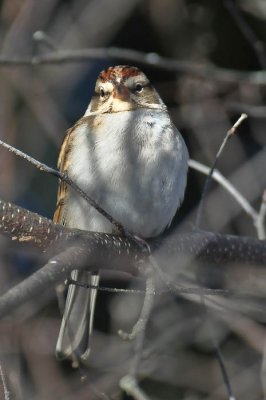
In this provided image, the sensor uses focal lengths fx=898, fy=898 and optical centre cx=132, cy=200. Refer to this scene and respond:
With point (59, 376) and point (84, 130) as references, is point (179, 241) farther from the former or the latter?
point (59, 376)

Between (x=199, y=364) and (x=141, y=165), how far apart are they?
172cm

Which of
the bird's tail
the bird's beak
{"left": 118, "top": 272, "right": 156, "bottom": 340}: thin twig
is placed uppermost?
the bird's beak

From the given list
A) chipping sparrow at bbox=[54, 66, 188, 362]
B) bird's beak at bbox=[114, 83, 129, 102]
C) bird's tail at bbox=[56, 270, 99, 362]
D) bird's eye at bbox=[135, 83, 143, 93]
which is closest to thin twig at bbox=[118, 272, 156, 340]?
chipping sparrow at bbox=[54, 66, 188, 362]

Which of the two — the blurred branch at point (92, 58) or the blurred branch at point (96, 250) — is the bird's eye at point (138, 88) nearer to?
the blurred branch at point (92, 58)

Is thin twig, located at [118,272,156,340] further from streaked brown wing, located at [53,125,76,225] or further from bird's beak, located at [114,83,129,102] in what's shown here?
bird's beak, located at [114,83,129,102]

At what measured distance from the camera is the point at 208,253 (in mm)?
3623

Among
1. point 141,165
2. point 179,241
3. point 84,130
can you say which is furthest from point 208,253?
point 84,130

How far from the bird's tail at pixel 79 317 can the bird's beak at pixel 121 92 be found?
2.65 feet

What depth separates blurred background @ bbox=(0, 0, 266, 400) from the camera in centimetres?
462

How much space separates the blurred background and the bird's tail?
7.2 inches

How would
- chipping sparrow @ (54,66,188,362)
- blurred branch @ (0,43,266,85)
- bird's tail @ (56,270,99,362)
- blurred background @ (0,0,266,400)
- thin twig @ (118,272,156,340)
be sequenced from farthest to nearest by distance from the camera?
blurred background @ (0,0,266,400), blurred branch @ (0,43,266,85), bird's tail @ (56,270,99,362), chipping sparrow @ (54,66,188,362), thin twig @ (118,272,156,340)

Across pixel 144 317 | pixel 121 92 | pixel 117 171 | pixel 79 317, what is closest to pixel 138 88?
pixel 121 92

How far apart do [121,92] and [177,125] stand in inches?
57.9

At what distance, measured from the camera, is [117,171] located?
368 cm
